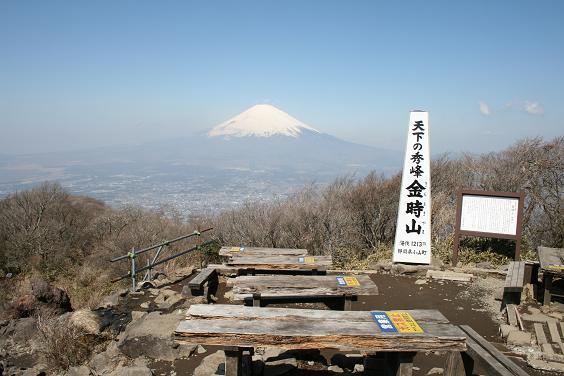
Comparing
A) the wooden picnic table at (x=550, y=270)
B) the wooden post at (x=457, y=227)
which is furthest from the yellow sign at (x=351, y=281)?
the wooden post at (x=457, y=227)

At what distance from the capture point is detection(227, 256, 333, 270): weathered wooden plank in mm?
6281

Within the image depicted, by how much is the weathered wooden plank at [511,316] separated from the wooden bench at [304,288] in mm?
2580

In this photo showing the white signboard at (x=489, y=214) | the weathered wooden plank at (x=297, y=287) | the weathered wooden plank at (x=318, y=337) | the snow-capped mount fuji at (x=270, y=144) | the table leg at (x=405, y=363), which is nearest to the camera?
the weathered wooden plank at (x=318, y=337)

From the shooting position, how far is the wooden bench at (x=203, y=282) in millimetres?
6629

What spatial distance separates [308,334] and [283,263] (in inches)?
137

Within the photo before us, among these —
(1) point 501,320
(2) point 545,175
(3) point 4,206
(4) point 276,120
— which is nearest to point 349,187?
(2) point 545,175

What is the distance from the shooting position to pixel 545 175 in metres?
11.5

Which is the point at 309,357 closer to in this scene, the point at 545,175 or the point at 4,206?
the point at 545,175

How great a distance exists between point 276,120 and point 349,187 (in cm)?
17715

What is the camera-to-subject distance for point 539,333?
17.3 feet

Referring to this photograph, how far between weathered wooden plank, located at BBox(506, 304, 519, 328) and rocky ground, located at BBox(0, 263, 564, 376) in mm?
148

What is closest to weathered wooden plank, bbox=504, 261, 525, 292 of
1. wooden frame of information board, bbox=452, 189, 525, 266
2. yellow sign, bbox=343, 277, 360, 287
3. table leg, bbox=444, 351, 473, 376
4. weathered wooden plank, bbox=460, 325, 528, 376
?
wooden frame of information board, bbox=452, 189, 525, 266

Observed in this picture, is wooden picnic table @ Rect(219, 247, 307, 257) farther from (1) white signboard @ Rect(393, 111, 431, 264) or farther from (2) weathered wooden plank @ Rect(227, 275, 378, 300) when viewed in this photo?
(1) white signboard @ Rect(393, 111, 431, 264)

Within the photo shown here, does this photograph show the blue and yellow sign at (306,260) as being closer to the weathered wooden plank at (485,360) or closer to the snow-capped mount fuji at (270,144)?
the weathered wooden plank at (485,360)
